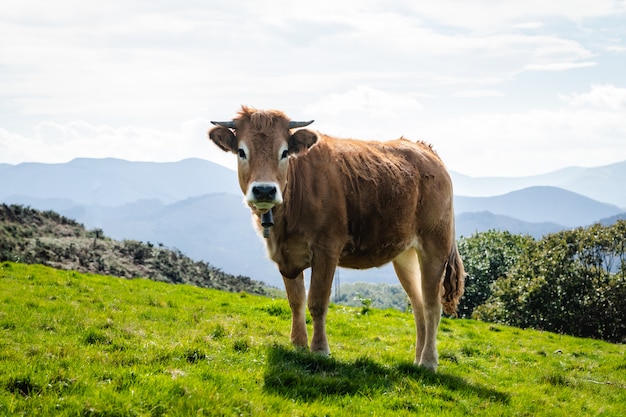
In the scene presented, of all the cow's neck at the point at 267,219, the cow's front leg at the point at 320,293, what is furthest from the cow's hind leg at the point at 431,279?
the cow's neck at the point at 267,219

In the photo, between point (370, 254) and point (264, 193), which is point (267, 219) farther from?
point (370, 254)

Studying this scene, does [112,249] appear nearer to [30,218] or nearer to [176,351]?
[30,218]

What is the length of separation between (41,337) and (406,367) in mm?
5208

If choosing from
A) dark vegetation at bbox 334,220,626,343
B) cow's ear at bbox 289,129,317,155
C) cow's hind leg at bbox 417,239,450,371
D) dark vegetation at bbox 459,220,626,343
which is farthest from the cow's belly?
dark vegetation at bbox 459,220,626,343

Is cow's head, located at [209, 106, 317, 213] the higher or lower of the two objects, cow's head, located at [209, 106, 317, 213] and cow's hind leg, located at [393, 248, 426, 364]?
the higher

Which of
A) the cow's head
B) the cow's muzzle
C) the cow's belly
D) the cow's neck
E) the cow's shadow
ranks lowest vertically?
the cow's shadow

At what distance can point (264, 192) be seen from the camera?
7.76 meters

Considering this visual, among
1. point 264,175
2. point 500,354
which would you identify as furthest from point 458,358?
point 264,175

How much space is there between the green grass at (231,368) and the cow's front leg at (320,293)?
42cm

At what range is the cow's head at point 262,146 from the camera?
785 centimetres

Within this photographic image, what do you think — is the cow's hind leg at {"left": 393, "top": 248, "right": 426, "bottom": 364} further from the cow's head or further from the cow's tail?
the cow's head

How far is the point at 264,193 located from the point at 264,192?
0.02 metres

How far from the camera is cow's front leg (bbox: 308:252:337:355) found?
340 inches

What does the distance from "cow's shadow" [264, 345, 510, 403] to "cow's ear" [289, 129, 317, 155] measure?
2.90 m
